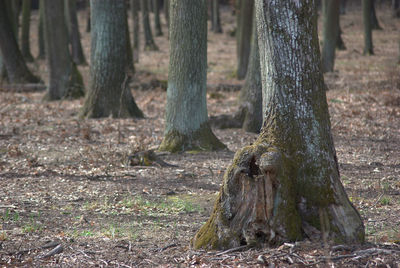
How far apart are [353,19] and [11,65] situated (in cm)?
3163

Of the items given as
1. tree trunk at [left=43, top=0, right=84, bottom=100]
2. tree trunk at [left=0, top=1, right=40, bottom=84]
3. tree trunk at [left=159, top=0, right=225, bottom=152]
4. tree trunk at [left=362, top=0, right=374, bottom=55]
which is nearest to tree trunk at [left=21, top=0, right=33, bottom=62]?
tree trunk at [left=0, top=1, right=40, bottom=84]

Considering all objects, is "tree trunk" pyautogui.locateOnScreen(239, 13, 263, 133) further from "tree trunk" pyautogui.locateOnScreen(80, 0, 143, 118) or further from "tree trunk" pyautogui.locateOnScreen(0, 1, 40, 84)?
"tree trunk" pyautogui.locateOnScreen(0, 1, 40, 84)

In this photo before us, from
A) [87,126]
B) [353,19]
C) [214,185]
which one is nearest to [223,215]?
[214,185]

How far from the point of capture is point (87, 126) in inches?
426

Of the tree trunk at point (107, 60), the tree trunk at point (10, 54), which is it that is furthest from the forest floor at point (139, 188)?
the tree trunk at point (10, 54)

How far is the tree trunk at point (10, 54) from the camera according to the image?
1652 centimetres

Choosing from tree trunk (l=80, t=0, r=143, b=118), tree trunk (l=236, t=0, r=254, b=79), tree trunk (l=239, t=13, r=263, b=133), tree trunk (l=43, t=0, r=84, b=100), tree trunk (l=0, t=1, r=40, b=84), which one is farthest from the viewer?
tree trunk (l=236, t=0, r=254, b=79)

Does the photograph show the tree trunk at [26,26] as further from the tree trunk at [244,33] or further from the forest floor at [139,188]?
the tree trunk at [244,33]

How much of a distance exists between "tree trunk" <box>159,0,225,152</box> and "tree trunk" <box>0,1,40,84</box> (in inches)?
406

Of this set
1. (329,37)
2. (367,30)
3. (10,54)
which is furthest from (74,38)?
(367,30)

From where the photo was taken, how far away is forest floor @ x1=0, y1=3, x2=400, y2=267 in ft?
14.0

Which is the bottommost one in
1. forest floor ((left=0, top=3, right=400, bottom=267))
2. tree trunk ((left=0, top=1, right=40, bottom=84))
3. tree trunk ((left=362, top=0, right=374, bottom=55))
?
forest floor ((left=0, top=3, right=400, bottom=267))

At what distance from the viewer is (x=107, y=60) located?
1158cm

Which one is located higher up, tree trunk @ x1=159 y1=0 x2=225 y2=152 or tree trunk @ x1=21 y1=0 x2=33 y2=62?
tree trunk @ x1=21 y1=0 x2=33 y2=62
